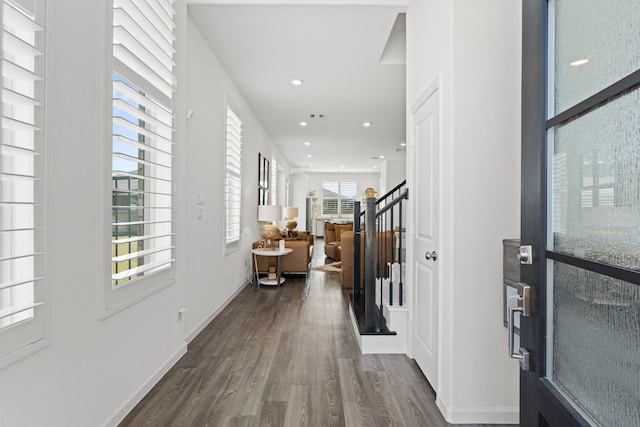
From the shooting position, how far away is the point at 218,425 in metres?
1.96

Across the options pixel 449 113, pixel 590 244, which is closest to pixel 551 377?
pixel 590 244

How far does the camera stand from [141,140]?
2424mm

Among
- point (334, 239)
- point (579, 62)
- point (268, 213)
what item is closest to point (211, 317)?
point (268, 213)

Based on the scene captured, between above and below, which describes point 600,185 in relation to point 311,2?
below

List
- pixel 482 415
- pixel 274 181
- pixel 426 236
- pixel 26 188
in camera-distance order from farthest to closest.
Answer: pixel 274 181 → pixel 426 236 → pixel 482 415 → pixel 26 188

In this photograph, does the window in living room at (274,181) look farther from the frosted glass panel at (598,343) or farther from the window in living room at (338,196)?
the frosted glass panel at (598,343)

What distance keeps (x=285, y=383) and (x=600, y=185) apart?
223 centimetres

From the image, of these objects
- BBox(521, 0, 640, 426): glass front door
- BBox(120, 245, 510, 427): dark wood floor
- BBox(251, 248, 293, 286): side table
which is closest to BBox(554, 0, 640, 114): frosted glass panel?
BBox(521, 0, 640, 426): glass front door

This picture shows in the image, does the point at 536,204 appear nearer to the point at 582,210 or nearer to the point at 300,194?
the point at 582,210

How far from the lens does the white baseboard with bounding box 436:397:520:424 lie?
201 cm

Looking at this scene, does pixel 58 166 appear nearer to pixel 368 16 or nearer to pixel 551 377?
pixel 551 377

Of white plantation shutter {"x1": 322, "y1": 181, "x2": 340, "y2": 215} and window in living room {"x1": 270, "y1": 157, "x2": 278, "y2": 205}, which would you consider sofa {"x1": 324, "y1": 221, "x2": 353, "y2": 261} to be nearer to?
window in living room {"x1": 270, "y1": 157, "x2": 278, "y2": 205}

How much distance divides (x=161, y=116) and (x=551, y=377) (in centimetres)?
257

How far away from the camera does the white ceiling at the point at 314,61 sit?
10.3 feet
